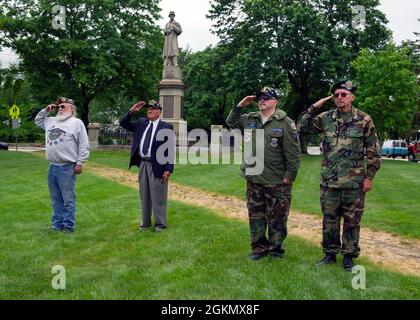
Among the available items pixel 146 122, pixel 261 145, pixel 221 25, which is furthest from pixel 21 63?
pixel 261 145

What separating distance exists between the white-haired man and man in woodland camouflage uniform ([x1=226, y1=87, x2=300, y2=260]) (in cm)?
297

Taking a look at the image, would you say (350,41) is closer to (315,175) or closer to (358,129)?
(315,175)

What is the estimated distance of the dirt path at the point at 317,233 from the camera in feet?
21.6

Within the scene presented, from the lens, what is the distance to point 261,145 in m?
6.12

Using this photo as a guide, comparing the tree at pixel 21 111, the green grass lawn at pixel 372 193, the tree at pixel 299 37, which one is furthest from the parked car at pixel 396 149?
the tree at pixel 21 111

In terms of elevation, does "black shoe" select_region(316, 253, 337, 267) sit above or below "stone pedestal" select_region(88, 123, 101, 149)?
below

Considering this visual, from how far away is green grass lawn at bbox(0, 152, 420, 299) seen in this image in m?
4.95

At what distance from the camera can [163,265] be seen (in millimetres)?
5938

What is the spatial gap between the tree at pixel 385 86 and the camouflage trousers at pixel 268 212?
26144mm

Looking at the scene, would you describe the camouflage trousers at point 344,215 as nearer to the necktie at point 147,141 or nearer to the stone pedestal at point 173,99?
the necktie at point 147,141

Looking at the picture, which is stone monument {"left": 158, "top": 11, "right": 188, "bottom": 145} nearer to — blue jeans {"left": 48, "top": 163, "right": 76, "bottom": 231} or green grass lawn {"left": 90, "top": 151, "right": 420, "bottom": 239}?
green grass lawn {"left": 90, "top": 151, "right": 420, "bottom": 239}

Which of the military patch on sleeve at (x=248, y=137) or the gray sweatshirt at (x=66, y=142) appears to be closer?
the military patch on sleeve at (x=248, y=137)

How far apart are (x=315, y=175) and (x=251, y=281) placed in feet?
44.7

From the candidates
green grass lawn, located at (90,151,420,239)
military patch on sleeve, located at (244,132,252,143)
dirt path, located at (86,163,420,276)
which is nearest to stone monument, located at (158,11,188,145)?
green grass lawn, located at (90,151,420,239)
